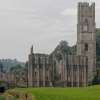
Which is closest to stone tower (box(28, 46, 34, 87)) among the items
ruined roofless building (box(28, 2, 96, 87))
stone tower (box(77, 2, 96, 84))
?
ruined roofless building (box(28, 2, 96, 87))

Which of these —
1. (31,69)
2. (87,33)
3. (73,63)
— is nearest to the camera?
(73,63)

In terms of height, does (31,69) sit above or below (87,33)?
below

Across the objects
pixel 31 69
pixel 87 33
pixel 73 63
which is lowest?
pixel 31 69

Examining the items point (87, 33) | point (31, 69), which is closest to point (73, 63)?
point (31, 69)

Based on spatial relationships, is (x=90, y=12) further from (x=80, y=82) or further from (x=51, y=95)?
(x=51, y=95)

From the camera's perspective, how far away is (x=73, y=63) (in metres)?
79.8


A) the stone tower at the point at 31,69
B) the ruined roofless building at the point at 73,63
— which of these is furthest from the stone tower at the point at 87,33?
the stone tower at the point at 31,69

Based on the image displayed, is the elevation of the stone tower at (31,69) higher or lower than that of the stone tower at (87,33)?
lower

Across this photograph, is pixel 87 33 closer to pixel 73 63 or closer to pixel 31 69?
pixel 73 63

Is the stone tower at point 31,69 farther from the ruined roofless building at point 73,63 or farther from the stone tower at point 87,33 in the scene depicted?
the stone tower at point 87,33

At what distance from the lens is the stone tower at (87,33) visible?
88375mm

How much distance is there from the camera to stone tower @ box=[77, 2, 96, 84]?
290 ft

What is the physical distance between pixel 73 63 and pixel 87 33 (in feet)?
36.0

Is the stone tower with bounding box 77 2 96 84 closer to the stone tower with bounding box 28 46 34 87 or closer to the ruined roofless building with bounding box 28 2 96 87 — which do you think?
the ruined roofless building with bounding box 28 2 96 87
